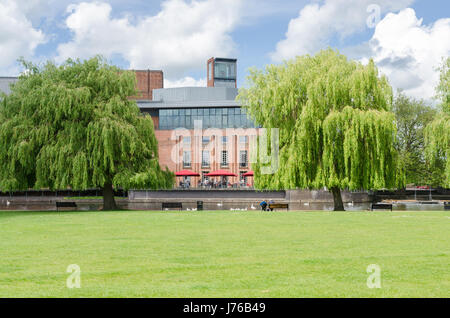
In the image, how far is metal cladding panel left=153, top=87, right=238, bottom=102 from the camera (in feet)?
311

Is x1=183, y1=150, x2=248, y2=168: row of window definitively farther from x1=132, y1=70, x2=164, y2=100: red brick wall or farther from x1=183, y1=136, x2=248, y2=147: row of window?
x1=132, y1=70, x2=164, y2=100: red brick wall

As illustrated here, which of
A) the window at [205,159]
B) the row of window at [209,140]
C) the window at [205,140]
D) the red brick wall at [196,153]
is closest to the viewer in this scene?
the red brick wall at [196,153]

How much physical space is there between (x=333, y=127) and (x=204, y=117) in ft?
189

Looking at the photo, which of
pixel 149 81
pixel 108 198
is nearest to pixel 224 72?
pixel 149 81

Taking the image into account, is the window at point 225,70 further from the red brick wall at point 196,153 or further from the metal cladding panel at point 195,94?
the red brick wall at point 196,153

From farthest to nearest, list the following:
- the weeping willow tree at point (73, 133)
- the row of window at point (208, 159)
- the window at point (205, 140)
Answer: the window at point (205, 140) < the row of window at point (208, 159) < the weeping willow tree at point (73, 133)

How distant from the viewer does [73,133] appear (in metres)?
35.8

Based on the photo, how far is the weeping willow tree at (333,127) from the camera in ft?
106

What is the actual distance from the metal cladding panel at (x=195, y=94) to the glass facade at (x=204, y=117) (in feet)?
18.1
